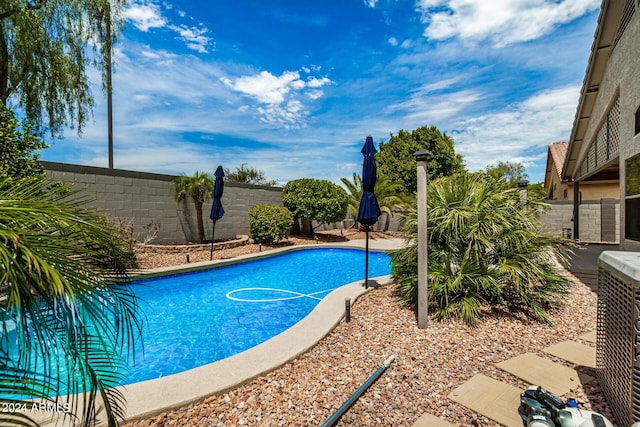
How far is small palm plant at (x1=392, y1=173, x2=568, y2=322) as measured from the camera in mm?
4816

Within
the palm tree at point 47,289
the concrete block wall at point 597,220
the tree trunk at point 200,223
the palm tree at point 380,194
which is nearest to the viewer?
the palm tree at point 47,289

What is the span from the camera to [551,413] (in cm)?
228

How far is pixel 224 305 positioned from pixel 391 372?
4706 mm

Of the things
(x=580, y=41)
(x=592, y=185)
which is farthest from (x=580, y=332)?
(x=592, y=185)

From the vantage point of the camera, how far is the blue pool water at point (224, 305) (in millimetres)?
4797

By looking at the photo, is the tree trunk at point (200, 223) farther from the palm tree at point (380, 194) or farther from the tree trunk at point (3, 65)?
the palm tree at point (380, 194)

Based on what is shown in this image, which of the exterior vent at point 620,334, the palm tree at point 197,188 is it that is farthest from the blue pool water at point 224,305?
the palm tree at point 197,188

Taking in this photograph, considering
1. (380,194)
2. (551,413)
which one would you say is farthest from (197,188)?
(551,413)

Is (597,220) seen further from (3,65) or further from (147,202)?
(3,65)

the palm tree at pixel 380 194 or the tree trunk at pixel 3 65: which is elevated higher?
the tree trunk at pixel 3 65

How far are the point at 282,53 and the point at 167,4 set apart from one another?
535 cm

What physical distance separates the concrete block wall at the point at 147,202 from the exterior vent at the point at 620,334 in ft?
34.5

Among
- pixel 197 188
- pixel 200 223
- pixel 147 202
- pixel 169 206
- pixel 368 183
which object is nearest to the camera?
pixel 368 183

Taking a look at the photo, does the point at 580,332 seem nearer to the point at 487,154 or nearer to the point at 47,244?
the point at 47,244
